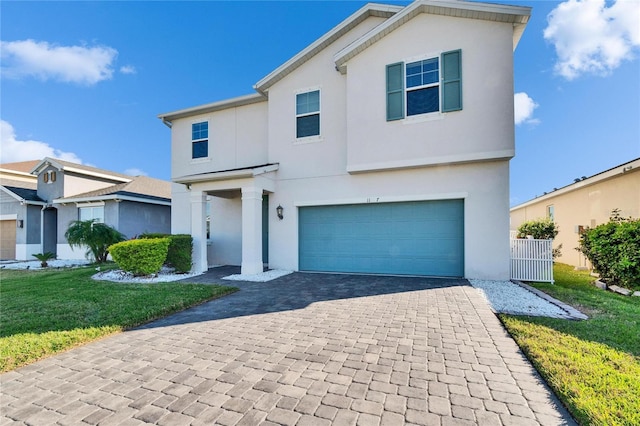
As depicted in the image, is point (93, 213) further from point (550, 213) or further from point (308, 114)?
point (550, 213)

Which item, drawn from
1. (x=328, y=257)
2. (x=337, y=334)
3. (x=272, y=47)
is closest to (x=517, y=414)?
(x=337, y=334)

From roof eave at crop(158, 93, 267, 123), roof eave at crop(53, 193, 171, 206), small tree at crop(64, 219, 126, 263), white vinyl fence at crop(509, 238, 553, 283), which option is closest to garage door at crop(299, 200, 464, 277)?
white vinyl fence at crop(509, 238, 553, 283)

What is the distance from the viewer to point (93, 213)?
51.6 feet

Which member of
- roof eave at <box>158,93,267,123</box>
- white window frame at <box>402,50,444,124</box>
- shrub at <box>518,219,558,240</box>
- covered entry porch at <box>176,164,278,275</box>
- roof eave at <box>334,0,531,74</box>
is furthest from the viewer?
roof eave at <box>158,93,267,123</box>

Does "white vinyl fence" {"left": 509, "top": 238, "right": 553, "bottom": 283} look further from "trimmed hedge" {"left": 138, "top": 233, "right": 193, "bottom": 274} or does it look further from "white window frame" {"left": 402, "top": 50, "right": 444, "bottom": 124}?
"trimmed hedge" {"left": 138, "top": 233, "right": 193, "bottom": 274}

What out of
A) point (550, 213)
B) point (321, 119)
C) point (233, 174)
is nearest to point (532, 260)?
point (321, 119)

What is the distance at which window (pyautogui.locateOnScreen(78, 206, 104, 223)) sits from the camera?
15501 mm

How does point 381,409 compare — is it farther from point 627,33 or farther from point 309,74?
point 627,33

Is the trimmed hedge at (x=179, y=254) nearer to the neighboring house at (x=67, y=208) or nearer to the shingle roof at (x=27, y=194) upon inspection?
the neighboring house at (x=67, y=208)

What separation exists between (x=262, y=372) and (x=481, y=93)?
8758mm

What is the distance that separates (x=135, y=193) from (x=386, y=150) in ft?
47.4

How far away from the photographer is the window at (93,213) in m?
15.5

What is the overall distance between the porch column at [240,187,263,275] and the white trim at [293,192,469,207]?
153 centimetres

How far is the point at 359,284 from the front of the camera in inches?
310
